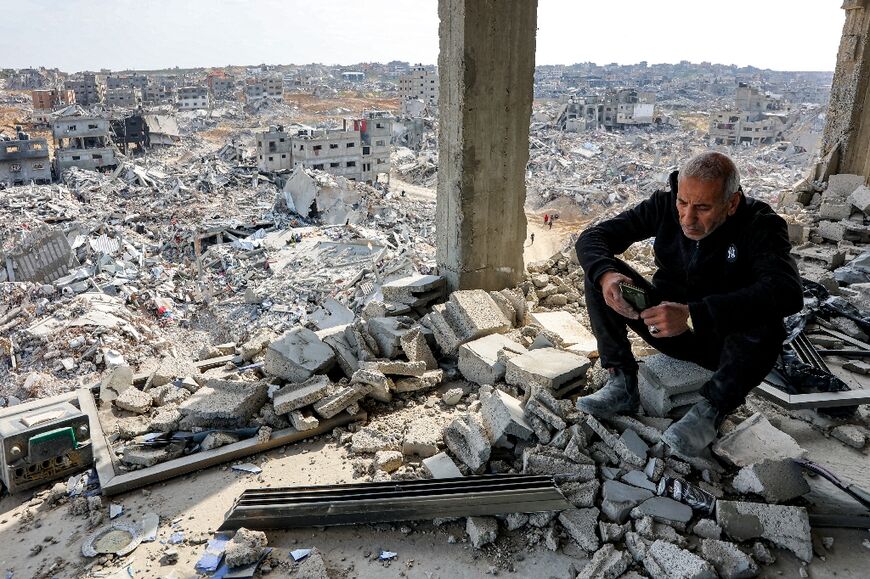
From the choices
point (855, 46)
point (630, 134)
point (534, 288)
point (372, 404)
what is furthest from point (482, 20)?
point (630, 134)

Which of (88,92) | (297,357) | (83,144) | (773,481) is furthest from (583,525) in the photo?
(88,92)

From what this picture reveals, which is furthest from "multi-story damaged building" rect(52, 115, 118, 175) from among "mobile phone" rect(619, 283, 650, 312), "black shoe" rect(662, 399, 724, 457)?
"black shoe" rect(662, 399, 724, 457)

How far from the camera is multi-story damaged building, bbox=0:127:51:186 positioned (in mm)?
30812

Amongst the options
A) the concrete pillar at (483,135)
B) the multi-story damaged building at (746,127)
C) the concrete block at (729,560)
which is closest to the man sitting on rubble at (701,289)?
the concrete block at (729,560)

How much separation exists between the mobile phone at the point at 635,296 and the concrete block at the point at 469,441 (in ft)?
3.36

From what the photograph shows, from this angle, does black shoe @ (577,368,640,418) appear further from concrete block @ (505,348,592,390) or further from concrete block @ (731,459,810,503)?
concrete block @ (731,459,810,503)

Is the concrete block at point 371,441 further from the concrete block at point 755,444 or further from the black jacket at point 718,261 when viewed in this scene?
the concrete block at point 755,444

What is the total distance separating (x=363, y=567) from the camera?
246cm

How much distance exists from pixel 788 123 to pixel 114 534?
54.2 metres

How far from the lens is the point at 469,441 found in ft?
10.1

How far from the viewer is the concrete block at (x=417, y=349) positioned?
4.14 meters

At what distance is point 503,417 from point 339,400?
107cm

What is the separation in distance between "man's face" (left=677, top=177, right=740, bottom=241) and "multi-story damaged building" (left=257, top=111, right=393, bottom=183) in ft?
93.6

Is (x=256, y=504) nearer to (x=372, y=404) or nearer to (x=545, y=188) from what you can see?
(x=372, y=404)
